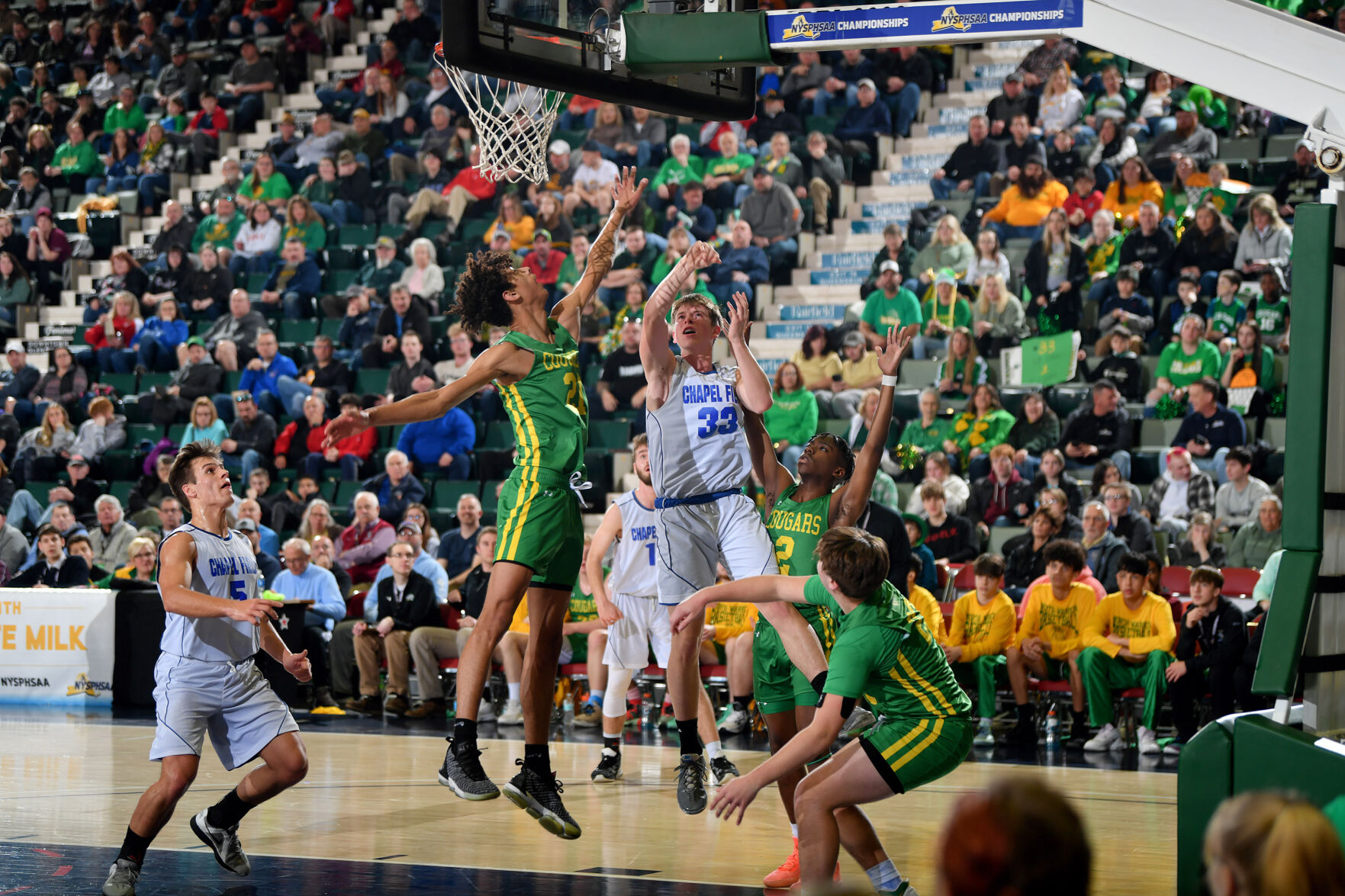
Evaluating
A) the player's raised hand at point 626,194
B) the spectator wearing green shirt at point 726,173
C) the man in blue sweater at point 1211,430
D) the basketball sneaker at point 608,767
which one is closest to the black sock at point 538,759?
the basketball sneaker at point 608,767

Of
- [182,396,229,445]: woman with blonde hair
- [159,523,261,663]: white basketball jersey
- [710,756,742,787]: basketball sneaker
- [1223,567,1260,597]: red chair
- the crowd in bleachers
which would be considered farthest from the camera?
[182,396,229,445]: woman with blonde hair

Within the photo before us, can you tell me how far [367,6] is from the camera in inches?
875

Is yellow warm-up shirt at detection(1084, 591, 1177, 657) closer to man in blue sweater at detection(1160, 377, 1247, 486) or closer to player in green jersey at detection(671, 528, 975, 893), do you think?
man in blue sweater at detection(1160, 377, 1247, 486)

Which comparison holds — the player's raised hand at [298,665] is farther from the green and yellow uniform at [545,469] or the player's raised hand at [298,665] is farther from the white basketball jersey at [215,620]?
the green and yellow uniform at [545,469]

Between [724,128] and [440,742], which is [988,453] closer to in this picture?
[440,742]

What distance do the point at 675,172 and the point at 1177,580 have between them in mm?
8000

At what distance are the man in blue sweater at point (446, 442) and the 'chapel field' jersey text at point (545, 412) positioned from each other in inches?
312

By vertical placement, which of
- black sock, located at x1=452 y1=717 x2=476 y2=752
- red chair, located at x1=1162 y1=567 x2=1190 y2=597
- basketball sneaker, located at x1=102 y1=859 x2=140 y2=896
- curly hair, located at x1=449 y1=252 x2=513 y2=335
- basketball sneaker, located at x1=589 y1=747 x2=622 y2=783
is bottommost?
basketball sneaker, located at x1=589 y1=747 x2=622 y2=783

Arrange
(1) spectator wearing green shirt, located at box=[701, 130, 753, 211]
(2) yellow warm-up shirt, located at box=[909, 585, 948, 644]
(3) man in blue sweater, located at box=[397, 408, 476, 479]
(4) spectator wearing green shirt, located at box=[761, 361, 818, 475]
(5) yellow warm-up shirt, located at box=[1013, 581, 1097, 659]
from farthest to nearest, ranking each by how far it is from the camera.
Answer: (1) spectator wearing green shirt, located at box=[701, 130, 753, 211] → (3) man in blue sweater, located at box=[397, 408, 476, 479] → (4) spectator wearing green shirt, located at box=[761, 361, 818, 475] → (2) yellow warm-up shirt, located at box=[909, 585, 948, 644] → (5) yellow warm-up shirt, located at box=[1013, 581, 1097, 659]

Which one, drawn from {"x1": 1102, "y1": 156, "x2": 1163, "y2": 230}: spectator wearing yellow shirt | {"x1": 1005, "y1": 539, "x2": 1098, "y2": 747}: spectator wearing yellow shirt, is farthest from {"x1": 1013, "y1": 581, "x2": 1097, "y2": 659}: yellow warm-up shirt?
{"x1": 1102, "y1": 156, "x2": 1163, "y2": 230}: spectator wearing yellow shirt

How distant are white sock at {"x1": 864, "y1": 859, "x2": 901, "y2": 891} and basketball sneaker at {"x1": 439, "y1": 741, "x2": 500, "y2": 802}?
172cm

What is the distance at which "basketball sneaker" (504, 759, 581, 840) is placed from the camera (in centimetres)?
642

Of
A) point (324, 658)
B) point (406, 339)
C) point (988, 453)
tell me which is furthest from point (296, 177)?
point (988, 453)

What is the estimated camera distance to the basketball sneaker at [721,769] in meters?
8.55
